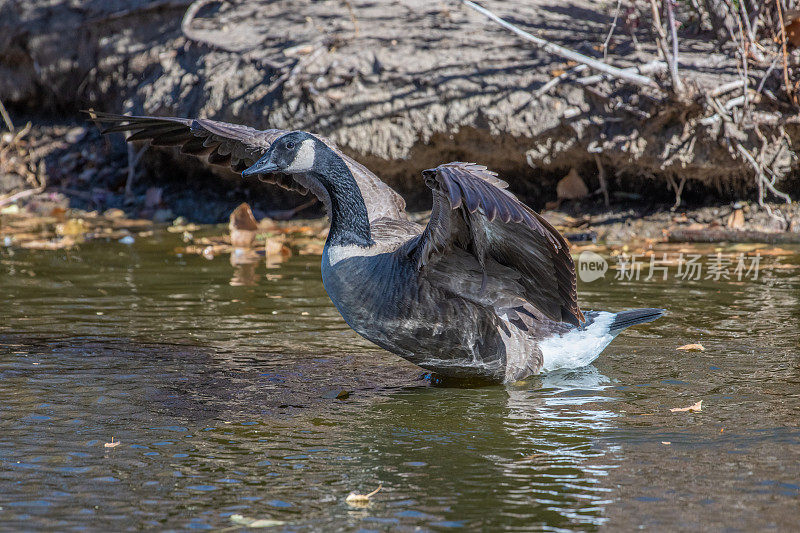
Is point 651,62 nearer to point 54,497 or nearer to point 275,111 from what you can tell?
point 275,111

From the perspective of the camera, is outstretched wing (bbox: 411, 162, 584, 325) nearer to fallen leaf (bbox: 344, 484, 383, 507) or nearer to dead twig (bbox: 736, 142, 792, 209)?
fallen leaf (bbox: 344, 484, 383, 507)

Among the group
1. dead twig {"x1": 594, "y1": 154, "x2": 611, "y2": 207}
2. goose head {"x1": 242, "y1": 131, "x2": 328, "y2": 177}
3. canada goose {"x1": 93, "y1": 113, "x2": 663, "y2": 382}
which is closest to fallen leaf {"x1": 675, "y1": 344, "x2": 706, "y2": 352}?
canada goose {"x1": 93, "y1": 113, "x2": 663, "y2": 382}

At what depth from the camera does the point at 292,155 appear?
17.3 ft

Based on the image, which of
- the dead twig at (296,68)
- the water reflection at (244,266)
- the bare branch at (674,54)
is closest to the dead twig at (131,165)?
the dead twig at (296,68)

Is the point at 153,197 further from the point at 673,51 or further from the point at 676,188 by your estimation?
the point at 673,51

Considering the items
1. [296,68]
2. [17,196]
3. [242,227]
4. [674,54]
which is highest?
Answer: [296,68]

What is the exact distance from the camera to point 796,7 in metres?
8.96

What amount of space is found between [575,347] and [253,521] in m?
2.51

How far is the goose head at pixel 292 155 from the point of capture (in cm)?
526

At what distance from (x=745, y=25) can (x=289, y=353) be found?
5909 millimetres

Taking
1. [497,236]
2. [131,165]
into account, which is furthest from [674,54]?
[131,165]

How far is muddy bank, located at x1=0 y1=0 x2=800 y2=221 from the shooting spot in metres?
8.95

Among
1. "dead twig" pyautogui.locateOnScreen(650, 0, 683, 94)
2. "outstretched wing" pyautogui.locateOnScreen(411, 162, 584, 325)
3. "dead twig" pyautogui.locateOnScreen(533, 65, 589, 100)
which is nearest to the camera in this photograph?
"outstretched wing" pyautogui.locateOnScreen(411, 162, 584, 325)

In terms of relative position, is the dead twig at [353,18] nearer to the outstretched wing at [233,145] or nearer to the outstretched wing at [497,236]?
the outstretched wing at [233,145]
